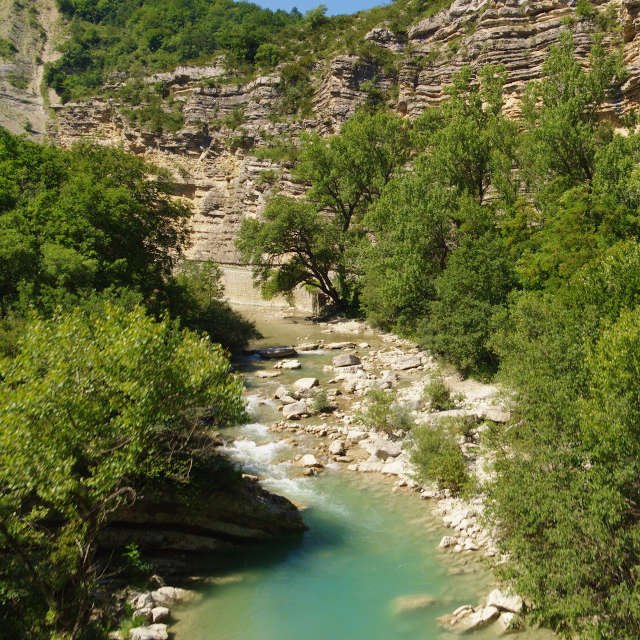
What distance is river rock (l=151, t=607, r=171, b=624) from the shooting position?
778 centimetres

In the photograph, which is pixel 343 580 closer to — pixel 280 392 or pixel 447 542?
pixel 447 542

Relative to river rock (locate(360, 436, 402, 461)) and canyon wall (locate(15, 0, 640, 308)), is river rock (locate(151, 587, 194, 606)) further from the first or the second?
canyon wall (locate(15, 0, 640, 308))

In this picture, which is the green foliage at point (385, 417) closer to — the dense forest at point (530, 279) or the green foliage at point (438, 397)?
the green foliage at point (438, 397)

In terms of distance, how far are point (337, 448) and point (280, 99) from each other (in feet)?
157

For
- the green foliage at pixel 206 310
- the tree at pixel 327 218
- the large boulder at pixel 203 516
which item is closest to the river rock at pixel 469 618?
the large boulder at pixel 203 516

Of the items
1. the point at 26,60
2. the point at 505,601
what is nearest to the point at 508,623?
the point at 505,601

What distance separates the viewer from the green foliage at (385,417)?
1446 centimetres

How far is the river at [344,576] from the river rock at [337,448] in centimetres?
79

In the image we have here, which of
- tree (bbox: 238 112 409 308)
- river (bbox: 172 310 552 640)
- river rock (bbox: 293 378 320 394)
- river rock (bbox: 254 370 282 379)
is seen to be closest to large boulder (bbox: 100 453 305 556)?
river (bbox: 172 310 552 640)

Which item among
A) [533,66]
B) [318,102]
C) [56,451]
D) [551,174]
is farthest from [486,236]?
[318,102]

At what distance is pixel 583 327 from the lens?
11719mm

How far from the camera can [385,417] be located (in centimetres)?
1464

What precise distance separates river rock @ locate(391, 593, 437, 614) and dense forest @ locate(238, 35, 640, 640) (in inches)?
A: 67.9

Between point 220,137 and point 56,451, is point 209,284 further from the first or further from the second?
point 220,137
